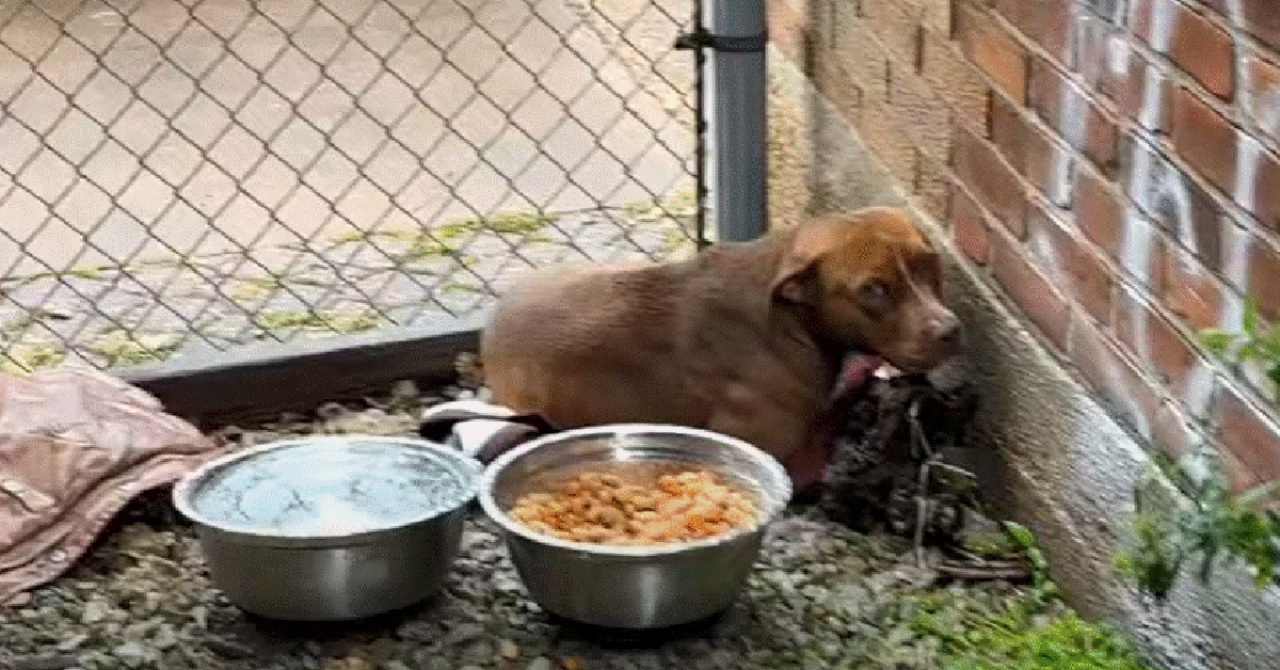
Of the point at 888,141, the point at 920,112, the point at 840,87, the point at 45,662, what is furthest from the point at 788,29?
the point at 45,662

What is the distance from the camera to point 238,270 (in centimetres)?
413

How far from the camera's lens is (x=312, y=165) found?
4.65 meters

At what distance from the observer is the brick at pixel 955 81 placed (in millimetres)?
3035

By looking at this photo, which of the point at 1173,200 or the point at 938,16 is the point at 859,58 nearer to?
the point at 938,16

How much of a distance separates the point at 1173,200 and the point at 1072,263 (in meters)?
0.31

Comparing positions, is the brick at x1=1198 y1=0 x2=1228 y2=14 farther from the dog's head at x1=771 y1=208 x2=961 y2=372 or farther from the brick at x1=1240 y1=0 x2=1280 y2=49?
the dog's head at x1=771 y1=208 x2=961 y2=372

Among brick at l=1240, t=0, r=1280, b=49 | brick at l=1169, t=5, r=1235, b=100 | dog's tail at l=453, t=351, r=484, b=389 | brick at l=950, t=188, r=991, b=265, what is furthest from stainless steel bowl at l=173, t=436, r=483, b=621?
brick at l=1240, t=0, r=1280, b=49

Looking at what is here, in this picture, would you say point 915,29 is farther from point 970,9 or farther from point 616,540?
point 616,540

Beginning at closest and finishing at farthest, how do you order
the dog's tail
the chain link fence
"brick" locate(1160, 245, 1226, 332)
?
"brick" locate(1160, 245, 1226, 332) → the dog's tail → the chain link fence

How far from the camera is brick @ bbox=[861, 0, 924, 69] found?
3.25 m

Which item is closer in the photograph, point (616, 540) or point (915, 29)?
point (616, 540)

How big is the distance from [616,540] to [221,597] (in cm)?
54

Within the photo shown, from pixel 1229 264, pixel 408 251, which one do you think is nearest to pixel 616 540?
pixel 1229 264

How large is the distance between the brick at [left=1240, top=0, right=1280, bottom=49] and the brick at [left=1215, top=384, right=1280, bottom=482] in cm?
39
